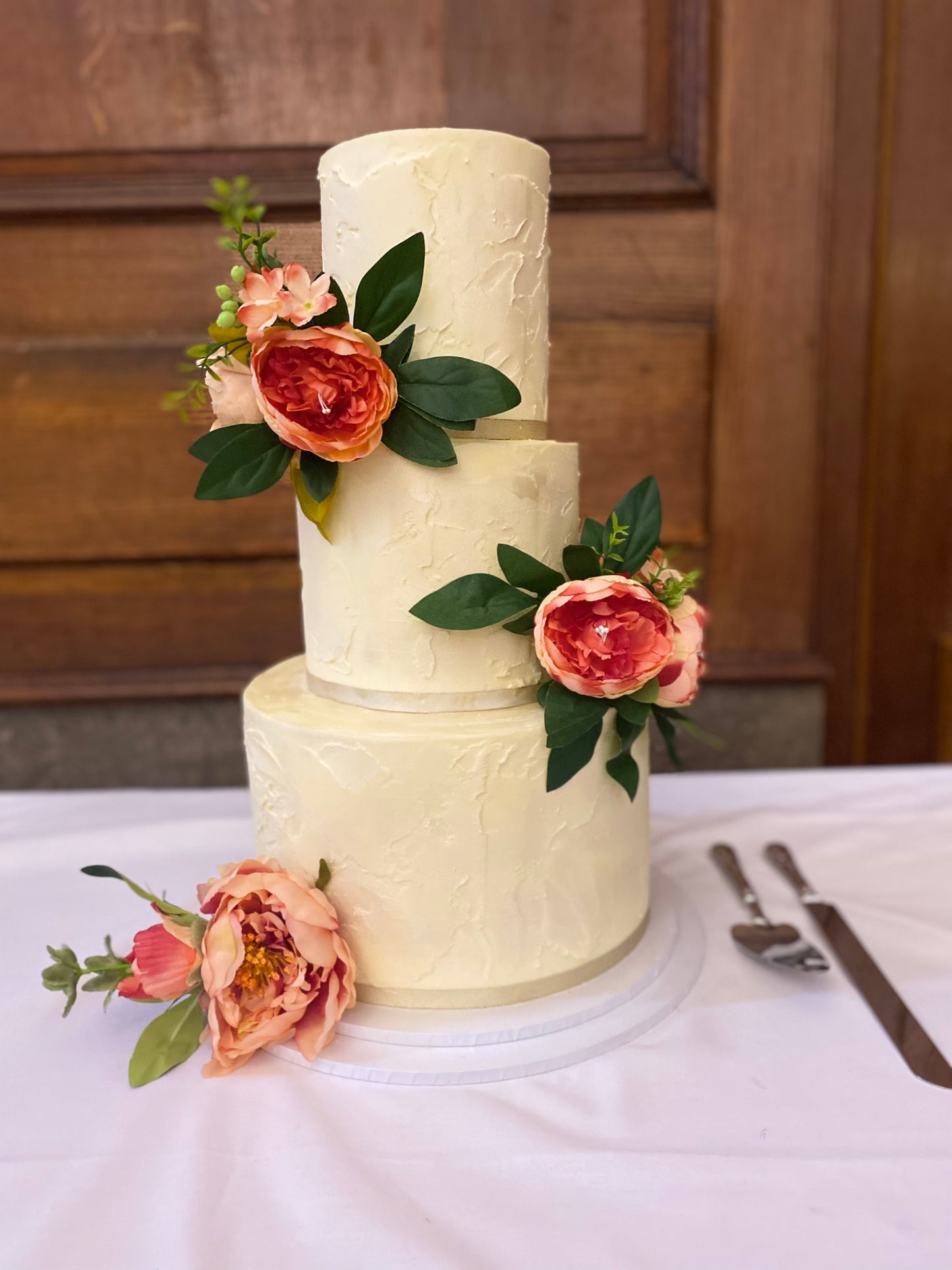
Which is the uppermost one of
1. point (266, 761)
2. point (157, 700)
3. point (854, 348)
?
point (854, 348)

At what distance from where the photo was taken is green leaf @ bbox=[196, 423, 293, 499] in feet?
2.14

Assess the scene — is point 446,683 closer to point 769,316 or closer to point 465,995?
point 465,995

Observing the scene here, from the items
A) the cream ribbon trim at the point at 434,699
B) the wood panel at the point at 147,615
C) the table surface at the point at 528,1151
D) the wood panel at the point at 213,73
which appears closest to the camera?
the table surface at the point at 528,1151

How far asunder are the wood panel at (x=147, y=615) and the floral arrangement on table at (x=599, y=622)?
883 mm

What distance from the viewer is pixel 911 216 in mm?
1445

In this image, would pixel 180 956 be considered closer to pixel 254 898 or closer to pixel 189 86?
pixel 254 898

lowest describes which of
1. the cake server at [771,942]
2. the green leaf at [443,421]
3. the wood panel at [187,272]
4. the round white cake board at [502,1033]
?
the round white cake board at [502,1033]

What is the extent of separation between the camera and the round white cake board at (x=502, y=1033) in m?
0.64

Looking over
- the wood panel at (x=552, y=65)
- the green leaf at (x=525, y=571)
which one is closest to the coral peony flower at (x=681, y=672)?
the green leaf at (x=525, y=571)

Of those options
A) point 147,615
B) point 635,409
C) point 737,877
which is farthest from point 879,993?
point 147,615

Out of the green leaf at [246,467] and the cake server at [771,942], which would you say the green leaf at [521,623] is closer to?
the green leaf at [246,467]

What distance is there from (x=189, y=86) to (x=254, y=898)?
1380 millimetres

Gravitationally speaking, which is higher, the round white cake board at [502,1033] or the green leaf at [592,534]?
the green leaf at [592,534]

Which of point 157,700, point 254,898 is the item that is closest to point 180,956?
point 254,898
